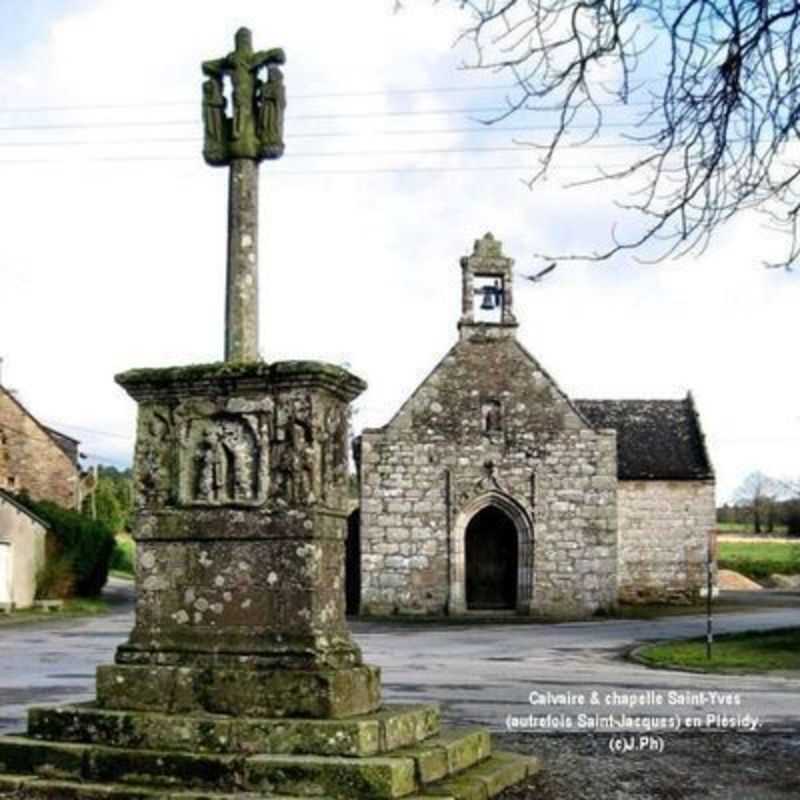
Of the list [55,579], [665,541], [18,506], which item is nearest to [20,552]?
[18,506]

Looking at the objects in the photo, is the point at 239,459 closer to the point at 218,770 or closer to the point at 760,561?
the point at 218,770

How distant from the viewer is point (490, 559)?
37031 mm

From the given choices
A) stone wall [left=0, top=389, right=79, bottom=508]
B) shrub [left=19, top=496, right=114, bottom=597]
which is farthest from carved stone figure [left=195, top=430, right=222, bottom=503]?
stone wall [left=0, top=389, right=79, bottom=508]

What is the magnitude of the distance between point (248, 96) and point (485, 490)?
86.2ft

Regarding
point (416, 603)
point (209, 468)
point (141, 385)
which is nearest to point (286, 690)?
point (209, 468)

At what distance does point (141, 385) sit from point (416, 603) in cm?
2644

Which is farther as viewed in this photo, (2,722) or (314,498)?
(2,722)

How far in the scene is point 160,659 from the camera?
352 inches

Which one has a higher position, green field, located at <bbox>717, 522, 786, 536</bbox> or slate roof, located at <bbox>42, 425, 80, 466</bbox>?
slate roof, located at <bbox>42, 425, 80, 466</bbox>

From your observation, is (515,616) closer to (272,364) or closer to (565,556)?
(565,556)

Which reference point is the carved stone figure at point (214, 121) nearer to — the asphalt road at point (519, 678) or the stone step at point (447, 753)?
the stone step at point (447, 753)

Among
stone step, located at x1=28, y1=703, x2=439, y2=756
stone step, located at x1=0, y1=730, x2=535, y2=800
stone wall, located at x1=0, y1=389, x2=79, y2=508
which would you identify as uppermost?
stone wall, located at x1=0, y1=389, x2=79, y2=508

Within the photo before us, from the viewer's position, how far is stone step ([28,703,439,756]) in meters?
8.13

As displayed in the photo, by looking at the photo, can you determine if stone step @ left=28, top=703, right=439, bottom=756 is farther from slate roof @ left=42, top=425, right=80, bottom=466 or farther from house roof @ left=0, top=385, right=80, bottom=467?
slate roof @ left=42, top=425, right=80, bottom=466
